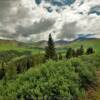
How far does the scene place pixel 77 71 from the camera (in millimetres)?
33438

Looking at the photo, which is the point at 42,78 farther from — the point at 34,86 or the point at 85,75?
the point at 85,75

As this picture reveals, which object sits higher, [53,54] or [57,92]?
[53,54]

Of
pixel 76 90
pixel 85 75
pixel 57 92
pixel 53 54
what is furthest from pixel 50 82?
pixel 53 54

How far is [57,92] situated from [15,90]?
12.4 feet

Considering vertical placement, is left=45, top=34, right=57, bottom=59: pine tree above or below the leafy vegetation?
above

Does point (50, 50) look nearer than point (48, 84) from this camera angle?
No

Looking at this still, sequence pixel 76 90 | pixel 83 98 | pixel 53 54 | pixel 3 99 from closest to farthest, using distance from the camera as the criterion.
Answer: pixel 3 99 → pixel 76 90 → pixel 83 98 → pixel 53 54

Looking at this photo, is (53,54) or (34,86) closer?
(34,86)

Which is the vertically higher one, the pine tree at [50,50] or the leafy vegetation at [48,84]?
the pine tree at [50,50]

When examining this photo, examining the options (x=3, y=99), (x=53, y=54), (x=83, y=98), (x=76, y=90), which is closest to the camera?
(x=3, y=99)

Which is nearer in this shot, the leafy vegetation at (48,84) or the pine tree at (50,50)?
the leafy vegetation at (48,84)

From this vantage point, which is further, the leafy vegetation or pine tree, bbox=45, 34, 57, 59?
pine tree, bbox=45, 34, 57, 59

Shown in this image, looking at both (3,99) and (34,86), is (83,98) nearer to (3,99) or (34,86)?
(34,86)

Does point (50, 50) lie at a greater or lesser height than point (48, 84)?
greater
